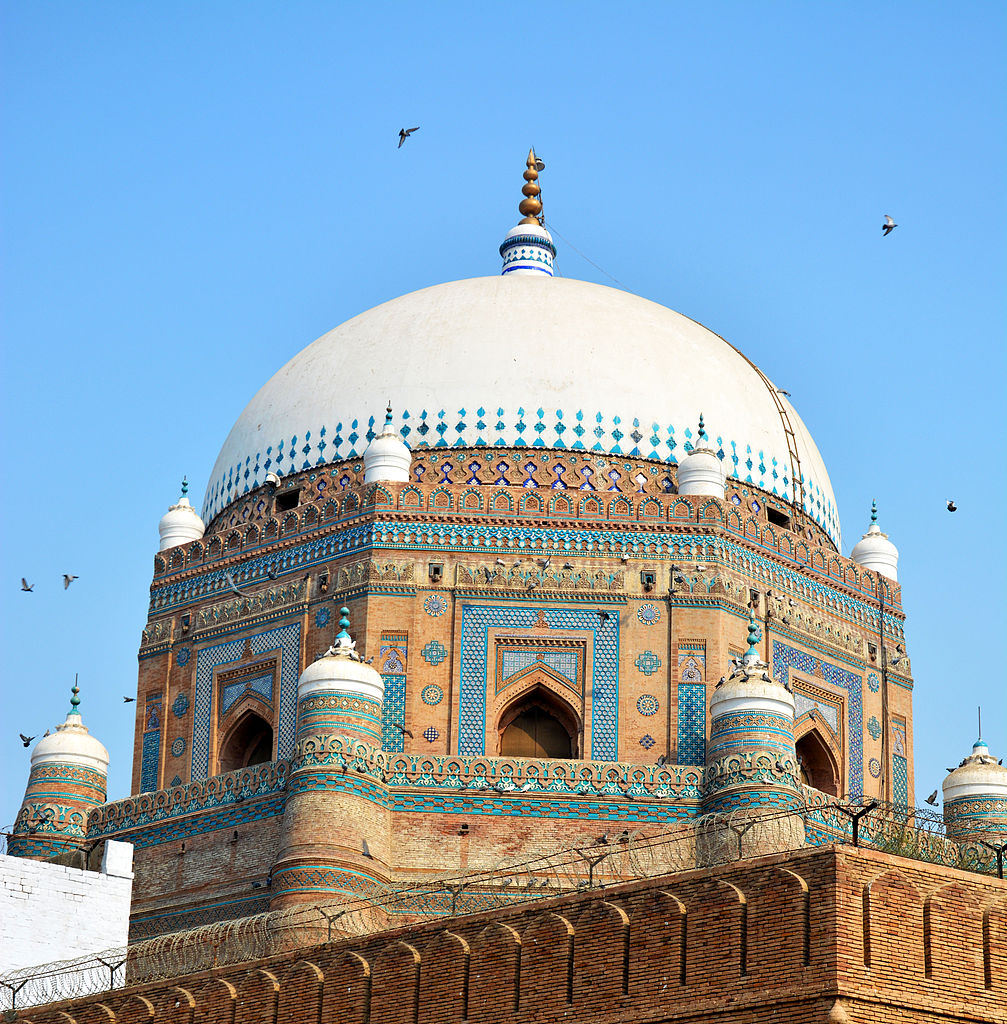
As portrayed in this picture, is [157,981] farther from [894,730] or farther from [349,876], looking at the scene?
[894,730]

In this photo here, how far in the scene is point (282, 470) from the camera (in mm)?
21312

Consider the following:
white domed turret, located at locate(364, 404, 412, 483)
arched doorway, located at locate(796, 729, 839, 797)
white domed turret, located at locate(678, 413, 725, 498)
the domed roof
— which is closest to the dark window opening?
the domed roof

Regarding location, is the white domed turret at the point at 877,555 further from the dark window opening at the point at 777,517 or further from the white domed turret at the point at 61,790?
the white domed turret at the point at 61,790

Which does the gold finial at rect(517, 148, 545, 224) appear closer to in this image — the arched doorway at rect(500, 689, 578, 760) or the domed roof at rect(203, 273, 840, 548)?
the domed roof at rect(203, 273, 840, 548)

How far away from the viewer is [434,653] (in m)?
19.3

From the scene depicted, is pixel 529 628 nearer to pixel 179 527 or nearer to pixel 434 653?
pixel 434 653

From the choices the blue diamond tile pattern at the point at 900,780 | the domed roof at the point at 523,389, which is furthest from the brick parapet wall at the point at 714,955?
the blue diamond tile pattern at the point at 900,780

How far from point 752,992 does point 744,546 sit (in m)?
8.16

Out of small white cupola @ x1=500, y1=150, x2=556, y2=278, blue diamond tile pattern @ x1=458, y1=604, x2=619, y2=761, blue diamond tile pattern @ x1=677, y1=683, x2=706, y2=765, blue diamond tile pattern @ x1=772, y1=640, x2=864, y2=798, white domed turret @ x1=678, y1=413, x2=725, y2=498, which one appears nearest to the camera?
blue diamond tile pattern @ x1=677, y1=683, x2=706, y2=765

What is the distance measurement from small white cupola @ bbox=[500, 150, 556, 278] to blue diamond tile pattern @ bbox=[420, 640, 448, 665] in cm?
513

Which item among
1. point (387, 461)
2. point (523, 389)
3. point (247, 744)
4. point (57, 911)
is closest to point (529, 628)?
point (387, 461)

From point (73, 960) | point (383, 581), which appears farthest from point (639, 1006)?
point (383, 581)

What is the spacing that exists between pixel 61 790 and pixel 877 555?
7.72m

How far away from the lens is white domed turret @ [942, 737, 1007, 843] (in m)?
19.7
